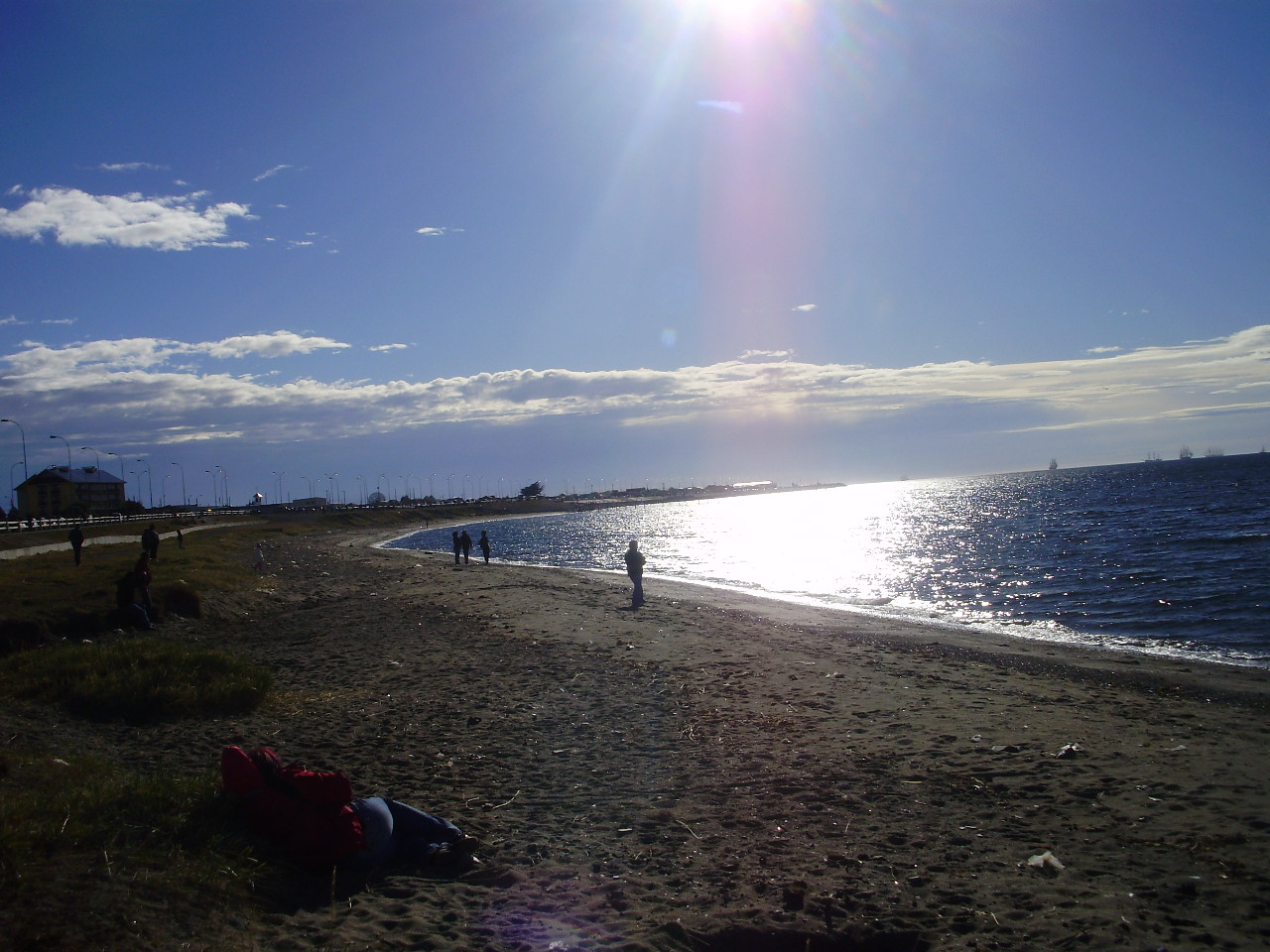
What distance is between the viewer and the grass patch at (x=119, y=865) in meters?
4.27

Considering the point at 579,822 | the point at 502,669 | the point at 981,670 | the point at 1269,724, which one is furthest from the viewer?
the point at 981,670

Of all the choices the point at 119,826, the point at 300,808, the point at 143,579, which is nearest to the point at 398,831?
the point at 300,808

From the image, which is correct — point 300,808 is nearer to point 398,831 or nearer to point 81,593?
point 398,831

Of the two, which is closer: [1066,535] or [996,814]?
[996,814]

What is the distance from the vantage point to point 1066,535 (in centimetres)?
4912

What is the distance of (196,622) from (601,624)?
9.86 meters

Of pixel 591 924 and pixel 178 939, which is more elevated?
pixel 178 939

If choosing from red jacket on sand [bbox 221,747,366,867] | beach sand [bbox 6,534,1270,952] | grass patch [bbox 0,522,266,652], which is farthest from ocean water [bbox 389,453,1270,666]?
red jacket on sand [bbox 221,747,366,867]

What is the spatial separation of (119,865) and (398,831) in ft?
6.38

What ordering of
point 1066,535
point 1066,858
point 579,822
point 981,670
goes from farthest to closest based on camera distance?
point 1066,535, point 981,670, point 579,822, point 1066,858

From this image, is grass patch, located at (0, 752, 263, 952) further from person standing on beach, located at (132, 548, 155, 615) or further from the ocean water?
Answer: the ocean water

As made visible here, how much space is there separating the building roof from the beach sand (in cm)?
14407

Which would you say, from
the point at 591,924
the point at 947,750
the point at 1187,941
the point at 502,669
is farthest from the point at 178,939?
the point at 502,669

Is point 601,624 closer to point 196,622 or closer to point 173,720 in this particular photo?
point 196,622
